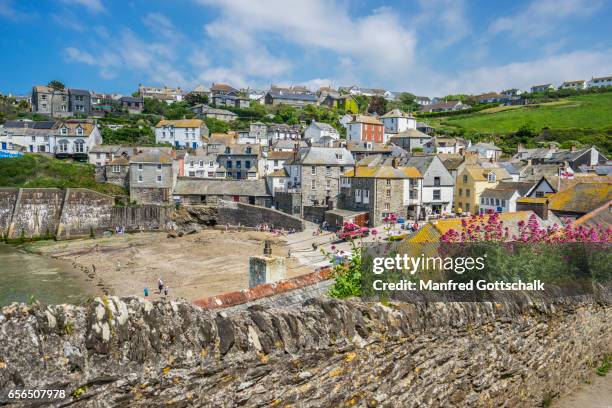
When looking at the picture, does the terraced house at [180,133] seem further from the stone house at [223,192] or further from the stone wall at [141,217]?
the stone wall at [141,217]

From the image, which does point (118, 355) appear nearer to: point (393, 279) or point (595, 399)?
point (393, 279)

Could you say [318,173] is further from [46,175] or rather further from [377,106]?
[377,106]

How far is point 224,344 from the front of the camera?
4109 millimetres

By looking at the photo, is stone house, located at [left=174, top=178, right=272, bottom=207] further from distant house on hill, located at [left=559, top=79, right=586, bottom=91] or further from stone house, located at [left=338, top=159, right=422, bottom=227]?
distant house on hill, located at [left=559, top=79, right=586, bottom=91]

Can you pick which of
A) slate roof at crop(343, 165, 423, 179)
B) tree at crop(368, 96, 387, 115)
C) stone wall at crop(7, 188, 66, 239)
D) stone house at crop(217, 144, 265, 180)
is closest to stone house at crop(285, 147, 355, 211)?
slate roof at crop(343, 165, 423, 179)

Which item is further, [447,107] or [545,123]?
[447,107]

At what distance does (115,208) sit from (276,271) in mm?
42921

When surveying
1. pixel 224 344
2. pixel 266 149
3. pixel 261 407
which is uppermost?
pixel 266 149

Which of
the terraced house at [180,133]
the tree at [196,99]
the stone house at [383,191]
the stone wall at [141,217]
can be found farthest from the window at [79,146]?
the tree at [196,99]

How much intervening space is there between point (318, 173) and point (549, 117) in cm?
7168

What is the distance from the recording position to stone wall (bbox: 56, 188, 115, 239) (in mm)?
47781

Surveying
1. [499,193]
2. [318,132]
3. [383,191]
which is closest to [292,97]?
[318,132]

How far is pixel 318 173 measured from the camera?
50531mm

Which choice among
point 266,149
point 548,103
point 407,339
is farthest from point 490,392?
→ point 548,103
